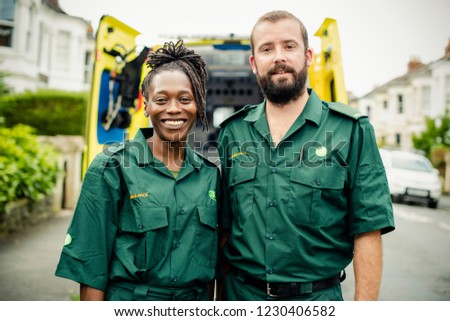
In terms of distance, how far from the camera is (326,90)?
354cm

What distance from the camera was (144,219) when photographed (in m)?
1.56

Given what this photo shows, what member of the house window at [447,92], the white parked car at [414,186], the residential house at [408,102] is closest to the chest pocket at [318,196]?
the white parked car at [414,186]

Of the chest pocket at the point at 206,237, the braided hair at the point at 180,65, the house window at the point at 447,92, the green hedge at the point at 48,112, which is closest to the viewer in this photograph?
the chest pocket at the point at 206,237

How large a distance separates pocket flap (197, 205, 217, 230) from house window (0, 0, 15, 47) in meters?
11.9

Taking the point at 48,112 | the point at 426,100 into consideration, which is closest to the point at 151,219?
the point at 48,112

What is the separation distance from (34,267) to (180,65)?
3184 millimetres

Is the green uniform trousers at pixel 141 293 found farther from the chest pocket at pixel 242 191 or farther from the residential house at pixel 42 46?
the residential house at pixel 42 46

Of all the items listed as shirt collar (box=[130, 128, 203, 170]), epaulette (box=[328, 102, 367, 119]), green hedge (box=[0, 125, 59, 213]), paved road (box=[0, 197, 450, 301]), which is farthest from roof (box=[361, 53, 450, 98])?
shirt collar (box=[130, 128, 203, 170])

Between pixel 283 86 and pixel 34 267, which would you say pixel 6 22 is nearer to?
pixel 34 267

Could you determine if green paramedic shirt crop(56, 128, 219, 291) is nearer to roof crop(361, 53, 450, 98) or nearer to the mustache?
the mustache

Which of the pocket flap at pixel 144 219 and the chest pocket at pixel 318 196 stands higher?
the chest pocket at pixel 318 196

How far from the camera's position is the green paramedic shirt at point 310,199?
1.63 meters

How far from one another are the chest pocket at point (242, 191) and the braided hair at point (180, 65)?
37 centimetres
